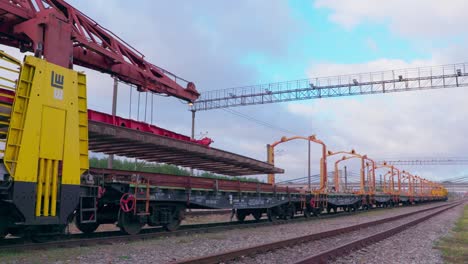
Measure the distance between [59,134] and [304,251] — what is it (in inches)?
238

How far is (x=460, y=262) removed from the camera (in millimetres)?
8977

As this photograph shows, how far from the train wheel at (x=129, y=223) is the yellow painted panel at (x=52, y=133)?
10.9 ft

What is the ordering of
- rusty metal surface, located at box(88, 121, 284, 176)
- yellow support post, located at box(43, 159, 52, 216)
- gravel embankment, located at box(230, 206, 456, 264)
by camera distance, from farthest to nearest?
1. rusty metal surface, located at box(88, 121, 284, 176)
2. gravel embankment, located at box(230, 206, 456, 264)
3. yellow support post, located at box(43, 159, 52, 216)

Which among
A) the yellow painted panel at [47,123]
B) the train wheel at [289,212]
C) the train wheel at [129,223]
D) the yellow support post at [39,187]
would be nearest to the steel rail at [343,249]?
the yellow support post at [39,187]

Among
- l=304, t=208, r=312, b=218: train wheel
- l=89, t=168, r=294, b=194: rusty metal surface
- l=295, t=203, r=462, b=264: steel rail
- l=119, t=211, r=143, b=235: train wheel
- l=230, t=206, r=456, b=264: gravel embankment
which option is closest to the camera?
l=295, t=203, r=462, b=264: steel rail

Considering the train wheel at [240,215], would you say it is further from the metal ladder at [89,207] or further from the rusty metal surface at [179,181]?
the metal ladder at [89,207]

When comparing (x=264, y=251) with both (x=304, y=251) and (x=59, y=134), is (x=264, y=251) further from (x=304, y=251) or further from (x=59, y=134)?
(x=59, y=134)

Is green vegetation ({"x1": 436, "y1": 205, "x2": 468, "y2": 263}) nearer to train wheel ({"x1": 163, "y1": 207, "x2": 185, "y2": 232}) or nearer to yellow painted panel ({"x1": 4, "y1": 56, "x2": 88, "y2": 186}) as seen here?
train wheel ({"x1": 163, "y1": 207, "x2": 185, "y2": 232})

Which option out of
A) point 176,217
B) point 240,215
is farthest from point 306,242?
point 240,215

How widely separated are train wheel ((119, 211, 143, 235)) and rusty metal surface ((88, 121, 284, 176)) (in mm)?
2499

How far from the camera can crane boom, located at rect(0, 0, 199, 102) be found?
409 inches

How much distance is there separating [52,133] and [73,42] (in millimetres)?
4721

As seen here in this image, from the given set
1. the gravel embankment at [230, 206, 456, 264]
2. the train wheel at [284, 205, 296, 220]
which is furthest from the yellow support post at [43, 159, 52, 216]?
the train wheel at [284, 205, 296, 220]

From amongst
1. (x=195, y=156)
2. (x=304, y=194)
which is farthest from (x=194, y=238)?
(x=304, y=194)
